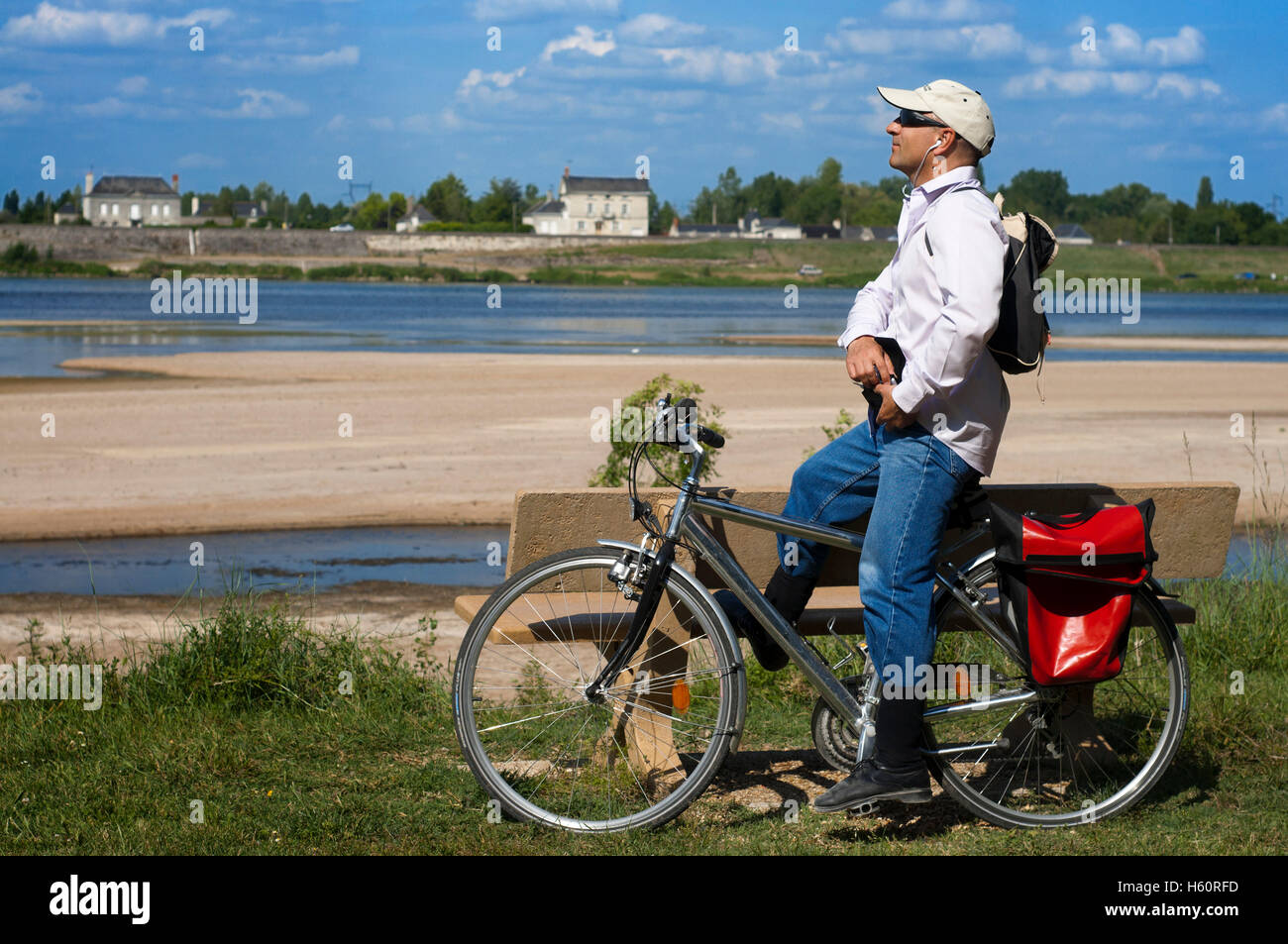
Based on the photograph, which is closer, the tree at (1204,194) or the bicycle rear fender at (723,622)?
the bicycle rear fender at (723,622)

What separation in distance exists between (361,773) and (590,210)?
16118cm

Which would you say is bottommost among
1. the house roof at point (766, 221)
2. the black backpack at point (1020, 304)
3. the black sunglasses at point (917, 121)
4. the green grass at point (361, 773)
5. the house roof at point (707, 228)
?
the green grass at point (361, 773)

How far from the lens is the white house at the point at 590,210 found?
16175 centimetres

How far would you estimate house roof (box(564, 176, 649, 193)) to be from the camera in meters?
162

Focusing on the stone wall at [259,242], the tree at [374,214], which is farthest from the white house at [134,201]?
the stone wall at [259,242]

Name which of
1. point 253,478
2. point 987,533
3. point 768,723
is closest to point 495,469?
point 253,478

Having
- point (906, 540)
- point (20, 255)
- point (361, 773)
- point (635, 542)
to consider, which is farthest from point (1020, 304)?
point (20, 255)

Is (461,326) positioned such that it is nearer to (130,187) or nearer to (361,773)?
(361,773)

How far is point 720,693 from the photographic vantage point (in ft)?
13.9

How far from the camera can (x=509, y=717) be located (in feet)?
16.9

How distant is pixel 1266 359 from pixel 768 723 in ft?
109

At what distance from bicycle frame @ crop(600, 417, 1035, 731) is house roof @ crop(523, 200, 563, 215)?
161 metres

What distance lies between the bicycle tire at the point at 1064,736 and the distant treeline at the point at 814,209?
147 meters

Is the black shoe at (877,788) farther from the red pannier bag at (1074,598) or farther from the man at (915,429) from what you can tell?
the red pannier bag at (1074,598)
